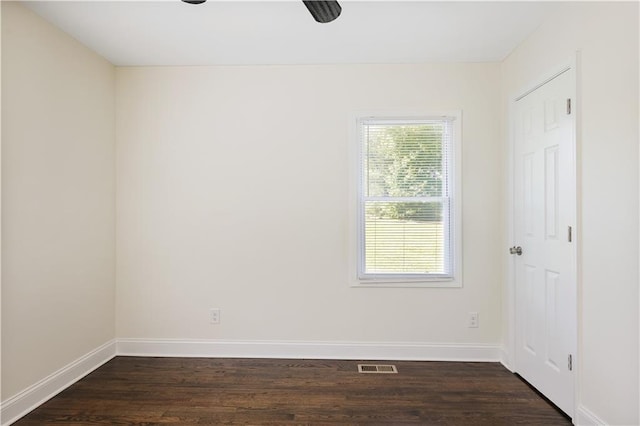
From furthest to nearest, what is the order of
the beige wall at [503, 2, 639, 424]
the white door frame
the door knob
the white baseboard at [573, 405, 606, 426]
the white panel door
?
the door knob < the white panel door < the white door frame < the white baseboard at [573, 405, 606, 426] < the beige wall at [503, 2, 639, 424]

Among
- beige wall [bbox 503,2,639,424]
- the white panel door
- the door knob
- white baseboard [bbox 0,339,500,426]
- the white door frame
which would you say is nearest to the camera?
beige wall [bbox 503,2,639,424]

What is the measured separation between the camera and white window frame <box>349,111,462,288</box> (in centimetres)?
302

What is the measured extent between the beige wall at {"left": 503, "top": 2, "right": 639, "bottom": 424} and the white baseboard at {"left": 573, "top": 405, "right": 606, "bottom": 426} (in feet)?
0.10

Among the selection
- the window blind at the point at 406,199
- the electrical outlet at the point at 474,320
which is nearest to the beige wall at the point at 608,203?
the electrical outlet at the point at 474,320

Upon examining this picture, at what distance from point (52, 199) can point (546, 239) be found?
3351 mm

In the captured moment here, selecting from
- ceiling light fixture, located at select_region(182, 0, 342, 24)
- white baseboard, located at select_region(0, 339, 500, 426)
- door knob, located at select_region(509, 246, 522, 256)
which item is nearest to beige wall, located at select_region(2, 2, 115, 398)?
white baseboard, located at select_region(0, 339, 500, 426)

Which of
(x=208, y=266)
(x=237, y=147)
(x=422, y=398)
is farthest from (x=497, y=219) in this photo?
(x=208, y=266)

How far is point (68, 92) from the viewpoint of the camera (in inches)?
102

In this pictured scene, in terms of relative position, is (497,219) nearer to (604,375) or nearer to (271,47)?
(604,375)

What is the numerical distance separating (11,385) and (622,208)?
352 centimetres

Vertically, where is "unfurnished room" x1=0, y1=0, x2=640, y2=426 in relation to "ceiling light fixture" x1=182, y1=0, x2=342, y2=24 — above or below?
below

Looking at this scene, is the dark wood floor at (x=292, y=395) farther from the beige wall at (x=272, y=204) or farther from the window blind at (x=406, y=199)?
the window blind at (x=406, y=199)

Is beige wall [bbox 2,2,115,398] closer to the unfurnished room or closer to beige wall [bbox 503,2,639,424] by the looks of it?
the unfurnished room

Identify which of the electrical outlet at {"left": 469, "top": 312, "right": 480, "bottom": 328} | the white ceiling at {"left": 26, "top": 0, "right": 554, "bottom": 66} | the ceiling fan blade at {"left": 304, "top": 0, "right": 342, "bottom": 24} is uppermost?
the white ceiling at {"left": 26, "top": 0, "right": 554, "bottom": 66}
